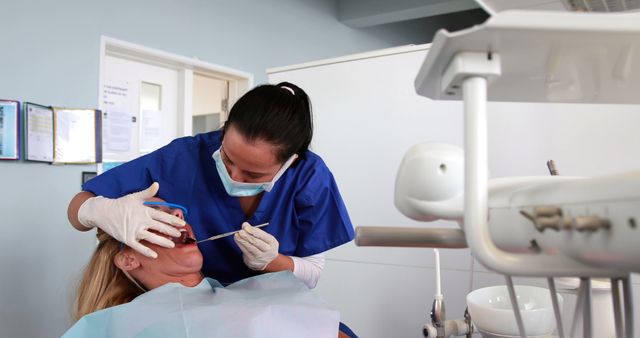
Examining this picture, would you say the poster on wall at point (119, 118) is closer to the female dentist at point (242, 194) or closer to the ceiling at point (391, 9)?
the female dentist at point (242, 194)

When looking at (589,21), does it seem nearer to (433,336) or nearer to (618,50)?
(618,50)

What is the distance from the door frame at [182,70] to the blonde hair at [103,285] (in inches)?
50.7

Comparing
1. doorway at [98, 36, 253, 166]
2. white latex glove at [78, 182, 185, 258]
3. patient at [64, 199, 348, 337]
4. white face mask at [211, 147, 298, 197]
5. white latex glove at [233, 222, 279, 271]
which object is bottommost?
patient at [64, 199, 348, 337]

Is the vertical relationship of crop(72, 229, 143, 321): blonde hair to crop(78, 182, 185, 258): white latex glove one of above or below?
below

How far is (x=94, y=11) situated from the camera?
7.91 feet

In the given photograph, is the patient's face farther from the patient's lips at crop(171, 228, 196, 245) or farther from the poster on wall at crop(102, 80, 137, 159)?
the poster on wall at crop(102, 80, 137, 159)

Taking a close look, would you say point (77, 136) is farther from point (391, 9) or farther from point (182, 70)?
point (391, 9)

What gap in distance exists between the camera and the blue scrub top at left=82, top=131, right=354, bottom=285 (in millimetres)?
1402

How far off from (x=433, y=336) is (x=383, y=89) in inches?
44.2

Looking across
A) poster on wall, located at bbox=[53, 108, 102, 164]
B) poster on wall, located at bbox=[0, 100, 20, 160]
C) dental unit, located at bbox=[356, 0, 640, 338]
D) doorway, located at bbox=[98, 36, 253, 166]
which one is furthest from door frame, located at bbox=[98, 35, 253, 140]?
dental unit, located at bbox=[356, 0, 640, 338]

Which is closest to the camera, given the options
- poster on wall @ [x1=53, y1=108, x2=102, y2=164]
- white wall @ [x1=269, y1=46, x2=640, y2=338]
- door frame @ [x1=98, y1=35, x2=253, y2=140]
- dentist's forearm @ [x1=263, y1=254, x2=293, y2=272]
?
dentist's forearm @ [x1=263, y1=254, x2=293, y2=272]

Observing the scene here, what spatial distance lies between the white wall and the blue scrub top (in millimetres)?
677

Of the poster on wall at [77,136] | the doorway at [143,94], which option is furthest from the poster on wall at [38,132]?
the doorway at [143,94]

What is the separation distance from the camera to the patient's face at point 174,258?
4.35ft
